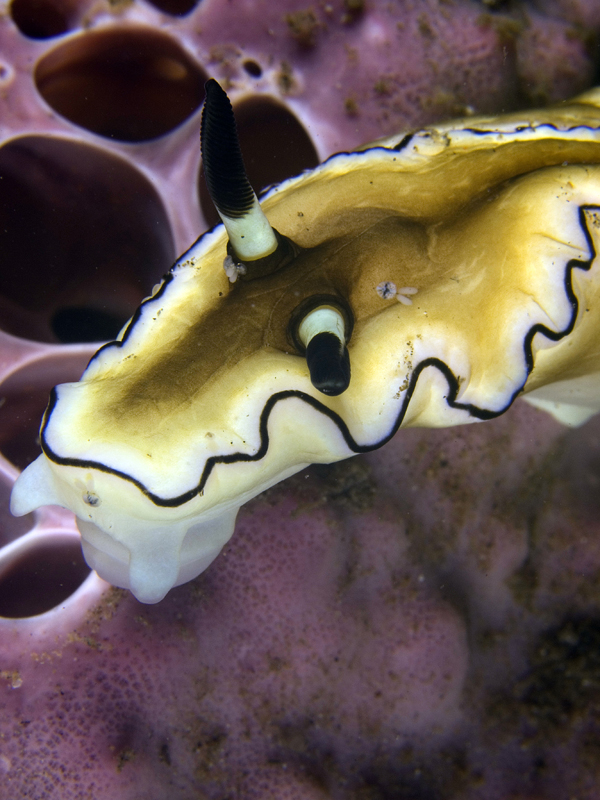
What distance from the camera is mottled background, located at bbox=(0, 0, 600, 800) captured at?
1926 millimetres

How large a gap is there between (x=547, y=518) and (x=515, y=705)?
2.59 feet

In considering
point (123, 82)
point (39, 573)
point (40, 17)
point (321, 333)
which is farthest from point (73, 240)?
point (321, 333)

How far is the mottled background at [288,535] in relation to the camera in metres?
1.93

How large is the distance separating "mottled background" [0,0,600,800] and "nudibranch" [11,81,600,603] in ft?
1.73

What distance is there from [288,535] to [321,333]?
0.97m

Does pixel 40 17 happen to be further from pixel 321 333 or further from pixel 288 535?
pixel 288 535

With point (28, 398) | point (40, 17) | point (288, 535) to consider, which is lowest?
point (288, 535)

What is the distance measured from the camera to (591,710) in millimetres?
2178

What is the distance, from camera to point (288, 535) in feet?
6.45

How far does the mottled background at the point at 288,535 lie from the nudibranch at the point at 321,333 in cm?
53

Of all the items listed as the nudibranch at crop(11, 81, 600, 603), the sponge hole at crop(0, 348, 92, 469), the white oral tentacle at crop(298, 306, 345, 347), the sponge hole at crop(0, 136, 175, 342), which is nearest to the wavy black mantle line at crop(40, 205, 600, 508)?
the nudibranch at crop(11, 81, 600, 603)

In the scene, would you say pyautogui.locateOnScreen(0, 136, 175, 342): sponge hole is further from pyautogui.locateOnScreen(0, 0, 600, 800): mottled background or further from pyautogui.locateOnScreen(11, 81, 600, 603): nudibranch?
pyautogui.locateOnScreen(11, 81, 600, 603): nudibranch

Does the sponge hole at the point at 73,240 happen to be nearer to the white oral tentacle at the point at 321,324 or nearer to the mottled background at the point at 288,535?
the mottled background at the point at 288,535

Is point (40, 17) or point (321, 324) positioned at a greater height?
point (40, 17)
